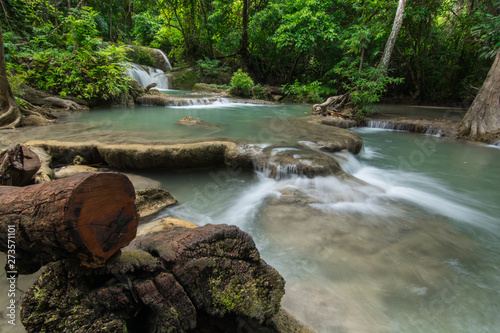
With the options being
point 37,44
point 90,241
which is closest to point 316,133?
point 90,241

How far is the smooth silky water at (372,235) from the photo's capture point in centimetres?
186

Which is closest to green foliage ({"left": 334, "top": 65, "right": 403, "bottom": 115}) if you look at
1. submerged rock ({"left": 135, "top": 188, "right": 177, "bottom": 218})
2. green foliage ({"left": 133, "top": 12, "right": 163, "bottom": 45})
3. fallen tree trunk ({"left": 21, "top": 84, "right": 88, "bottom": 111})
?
submerged rock ({"left": 135, "top": 188, "right": 177, "bottom": 218})

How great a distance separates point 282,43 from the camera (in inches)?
547

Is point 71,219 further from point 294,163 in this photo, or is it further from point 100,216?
point 294,163

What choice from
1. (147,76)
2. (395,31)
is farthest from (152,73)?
(395,31)

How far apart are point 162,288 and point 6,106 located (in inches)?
271

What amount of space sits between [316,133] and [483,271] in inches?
150

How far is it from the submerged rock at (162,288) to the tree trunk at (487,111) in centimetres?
854

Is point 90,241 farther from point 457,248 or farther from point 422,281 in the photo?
point 457,248

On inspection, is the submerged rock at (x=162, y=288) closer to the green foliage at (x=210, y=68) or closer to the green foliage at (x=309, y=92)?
the green foliage at (x=309, y=92)

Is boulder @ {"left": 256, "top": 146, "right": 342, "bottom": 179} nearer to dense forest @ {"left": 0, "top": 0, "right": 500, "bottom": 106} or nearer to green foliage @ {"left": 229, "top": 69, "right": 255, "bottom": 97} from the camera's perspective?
dense forest @ {"left": 0, "top": 0, "right": 500, "bottom": 106}

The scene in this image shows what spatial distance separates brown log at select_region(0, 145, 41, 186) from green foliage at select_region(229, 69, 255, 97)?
38.4ft

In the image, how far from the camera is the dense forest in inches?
334

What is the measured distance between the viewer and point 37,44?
28.5 ft
